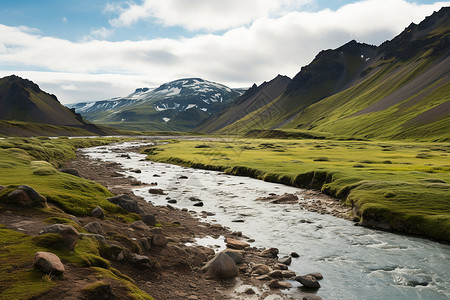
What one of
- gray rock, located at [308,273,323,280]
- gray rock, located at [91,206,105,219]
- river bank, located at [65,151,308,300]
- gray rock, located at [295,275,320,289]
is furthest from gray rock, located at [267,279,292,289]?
gray rock, located at [91,206,105,219]

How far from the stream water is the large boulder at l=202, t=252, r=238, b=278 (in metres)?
3.71

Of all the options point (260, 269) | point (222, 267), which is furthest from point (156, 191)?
point (260, 269)

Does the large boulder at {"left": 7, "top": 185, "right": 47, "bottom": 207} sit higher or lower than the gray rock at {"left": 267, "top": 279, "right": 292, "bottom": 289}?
higher

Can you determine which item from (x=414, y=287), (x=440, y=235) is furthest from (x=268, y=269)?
(x=440, y=235)

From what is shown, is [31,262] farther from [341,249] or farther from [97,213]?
[341,249]

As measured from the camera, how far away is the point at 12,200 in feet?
65.2

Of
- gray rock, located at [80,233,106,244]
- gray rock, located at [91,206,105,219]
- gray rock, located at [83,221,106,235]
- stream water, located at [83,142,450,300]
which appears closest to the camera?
gray rock, located at [80,233,106,244]

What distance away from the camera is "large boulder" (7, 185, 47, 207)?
19.9m

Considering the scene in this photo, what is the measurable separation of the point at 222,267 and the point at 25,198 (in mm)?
14286

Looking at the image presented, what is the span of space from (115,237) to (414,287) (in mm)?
18306

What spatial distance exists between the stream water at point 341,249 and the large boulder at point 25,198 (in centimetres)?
1287

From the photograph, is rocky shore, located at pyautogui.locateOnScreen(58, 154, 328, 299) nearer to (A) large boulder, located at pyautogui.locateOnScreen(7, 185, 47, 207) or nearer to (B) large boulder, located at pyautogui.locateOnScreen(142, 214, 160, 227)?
(B) large boulder, located at pyautogui.locateOnScreen(142, 214, 160, 227)

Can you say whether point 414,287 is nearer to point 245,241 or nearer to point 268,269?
point 268,269

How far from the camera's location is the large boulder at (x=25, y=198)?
65.2 ft
